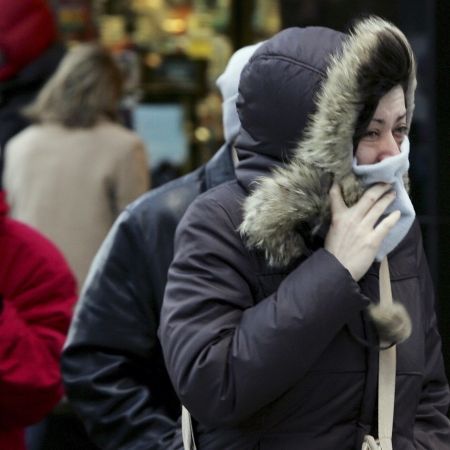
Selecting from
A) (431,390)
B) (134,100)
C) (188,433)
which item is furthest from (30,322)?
A: (134,100)

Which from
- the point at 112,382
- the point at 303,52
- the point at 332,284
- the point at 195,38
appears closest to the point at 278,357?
the point at 332,284

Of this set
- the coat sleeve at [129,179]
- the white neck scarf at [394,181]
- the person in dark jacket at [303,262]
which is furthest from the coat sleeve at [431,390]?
the coat sleeve at [129,179]

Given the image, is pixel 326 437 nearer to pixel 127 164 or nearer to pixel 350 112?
pixel 350 112

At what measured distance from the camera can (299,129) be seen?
2.85 metres

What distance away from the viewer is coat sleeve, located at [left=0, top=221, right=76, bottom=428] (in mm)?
4008

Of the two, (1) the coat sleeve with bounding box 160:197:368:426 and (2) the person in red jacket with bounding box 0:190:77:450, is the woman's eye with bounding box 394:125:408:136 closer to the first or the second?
(1) the coat sleeve with bounding box 160:197:368:426

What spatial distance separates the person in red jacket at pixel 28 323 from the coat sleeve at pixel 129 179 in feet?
6.69

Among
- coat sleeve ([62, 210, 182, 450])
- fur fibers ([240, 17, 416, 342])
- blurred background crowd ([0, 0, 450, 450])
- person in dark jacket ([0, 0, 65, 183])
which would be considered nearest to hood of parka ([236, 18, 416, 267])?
fur fibers ([240, 17, 416, 342])

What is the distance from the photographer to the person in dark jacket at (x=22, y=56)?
700cm

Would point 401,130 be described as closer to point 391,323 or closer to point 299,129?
point 299,129

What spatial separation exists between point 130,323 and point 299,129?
0.95m

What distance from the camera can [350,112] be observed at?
2.77 m

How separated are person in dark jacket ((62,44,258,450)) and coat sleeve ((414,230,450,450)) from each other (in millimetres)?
688

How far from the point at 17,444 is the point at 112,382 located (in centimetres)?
69
